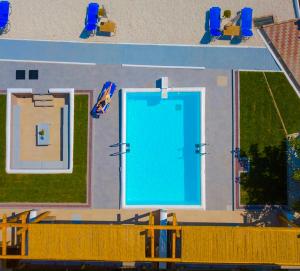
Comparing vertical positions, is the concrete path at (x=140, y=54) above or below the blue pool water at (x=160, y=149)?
above

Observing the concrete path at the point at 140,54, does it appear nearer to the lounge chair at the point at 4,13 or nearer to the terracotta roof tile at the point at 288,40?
the terracotta roof tile at the point at 288,40

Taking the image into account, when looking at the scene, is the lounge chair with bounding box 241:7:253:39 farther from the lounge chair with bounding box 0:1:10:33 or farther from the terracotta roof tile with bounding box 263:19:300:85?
the lounge chair with bounding box 0:1:10:33

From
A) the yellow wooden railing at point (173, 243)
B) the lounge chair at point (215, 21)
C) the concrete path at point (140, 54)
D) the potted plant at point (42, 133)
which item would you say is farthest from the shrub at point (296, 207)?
the potted plant at point (42, 133)

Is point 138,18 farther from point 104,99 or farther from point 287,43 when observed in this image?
point 287,43

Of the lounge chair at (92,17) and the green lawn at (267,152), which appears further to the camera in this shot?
the lounge chair at (92,17)

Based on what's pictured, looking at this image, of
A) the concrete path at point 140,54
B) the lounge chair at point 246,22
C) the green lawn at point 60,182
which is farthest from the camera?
the concrete path at point 140,54

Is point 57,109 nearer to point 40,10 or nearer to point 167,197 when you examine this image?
point 40,10

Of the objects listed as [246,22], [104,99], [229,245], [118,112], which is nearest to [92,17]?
[104,99]
